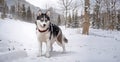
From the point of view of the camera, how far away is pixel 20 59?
931 cm

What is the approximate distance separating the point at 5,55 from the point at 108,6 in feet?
131

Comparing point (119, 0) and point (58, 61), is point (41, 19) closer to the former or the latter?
point (58, 61)

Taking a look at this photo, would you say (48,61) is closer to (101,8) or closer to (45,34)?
(45,34)

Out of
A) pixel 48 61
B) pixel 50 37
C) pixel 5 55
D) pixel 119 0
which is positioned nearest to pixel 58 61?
pixel 48 61

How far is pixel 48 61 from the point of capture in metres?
9.11

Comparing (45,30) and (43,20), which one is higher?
(43,20)

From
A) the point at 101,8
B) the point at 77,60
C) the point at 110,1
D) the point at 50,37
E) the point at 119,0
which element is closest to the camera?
the point at 77,60

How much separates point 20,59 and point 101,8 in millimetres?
42717

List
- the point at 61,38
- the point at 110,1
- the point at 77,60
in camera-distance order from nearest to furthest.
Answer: the point at 77,60, the point at 61,38, the point at 110,1

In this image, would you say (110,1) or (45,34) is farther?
(110,1)

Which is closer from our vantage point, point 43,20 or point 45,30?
point 43,20

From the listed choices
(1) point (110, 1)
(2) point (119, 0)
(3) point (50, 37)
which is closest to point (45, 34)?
(3) point (50, 37)

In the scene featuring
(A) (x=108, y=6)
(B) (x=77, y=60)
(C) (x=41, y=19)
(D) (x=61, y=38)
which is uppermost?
(A) (x=108, y=6)

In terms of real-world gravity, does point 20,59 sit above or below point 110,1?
below
